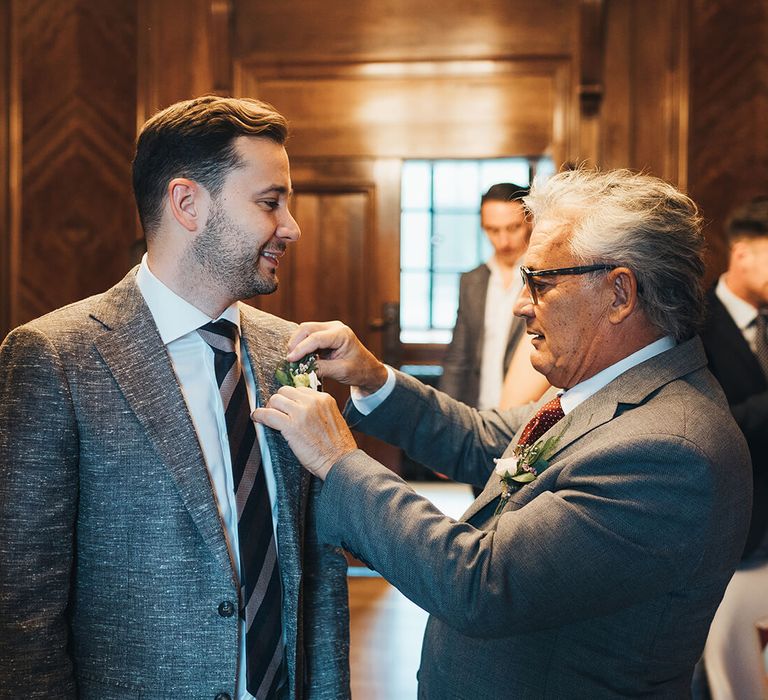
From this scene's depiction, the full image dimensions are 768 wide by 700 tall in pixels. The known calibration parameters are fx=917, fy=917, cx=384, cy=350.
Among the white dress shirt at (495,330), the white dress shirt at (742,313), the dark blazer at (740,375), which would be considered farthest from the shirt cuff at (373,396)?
the white dress shirt at (495,330)

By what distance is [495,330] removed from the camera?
431 cm

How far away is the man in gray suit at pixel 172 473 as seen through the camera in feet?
4.95

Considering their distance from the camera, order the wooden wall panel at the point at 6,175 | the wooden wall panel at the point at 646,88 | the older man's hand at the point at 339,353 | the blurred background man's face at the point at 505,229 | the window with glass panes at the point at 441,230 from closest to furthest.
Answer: the older man's hand at the point at 339,353, the blurred background man's face at the point at 505,229, the wooden wall panel at the point at 6,175, the wooden wall panel at the point at 646,88, the window with glass panes at the point at 441,230

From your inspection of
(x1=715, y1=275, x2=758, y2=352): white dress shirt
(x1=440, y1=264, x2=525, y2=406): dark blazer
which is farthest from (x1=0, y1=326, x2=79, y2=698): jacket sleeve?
(x1=440, y1=264, x2=525, y2=406): dark blazer

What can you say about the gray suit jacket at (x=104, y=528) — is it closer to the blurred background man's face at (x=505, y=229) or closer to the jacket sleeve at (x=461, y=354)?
the blurred background man's face at (x=505, y=229)

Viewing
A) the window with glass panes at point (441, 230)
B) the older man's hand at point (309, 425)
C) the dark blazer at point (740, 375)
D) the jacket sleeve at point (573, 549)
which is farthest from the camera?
the window with glass panes at point (441, 230)

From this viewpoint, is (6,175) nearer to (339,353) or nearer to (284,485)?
(339,353)

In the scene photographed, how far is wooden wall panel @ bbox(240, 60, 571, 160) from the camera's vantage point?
5387 mm

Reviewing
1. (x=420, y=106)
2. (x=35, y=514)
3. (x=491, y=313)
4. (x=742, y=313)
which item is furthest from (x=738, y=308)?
(x=420, y=106)

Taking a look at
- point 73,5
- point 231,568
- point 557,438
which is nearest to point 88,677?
point 231,568

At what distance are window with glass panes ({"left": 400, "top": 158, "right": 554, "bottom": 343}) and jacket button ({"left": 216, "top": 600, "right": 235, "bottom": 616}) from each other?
22.8 feet

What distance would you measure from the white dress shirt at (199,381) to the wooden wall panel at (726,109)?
3.91m

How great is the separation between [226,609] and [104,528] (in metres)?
0.25

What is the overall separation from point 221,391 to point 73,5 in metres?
4.08
